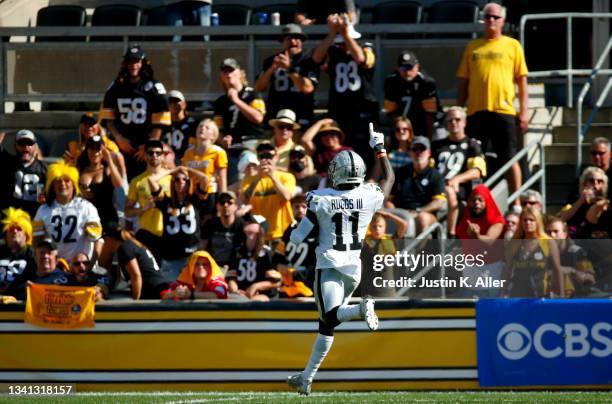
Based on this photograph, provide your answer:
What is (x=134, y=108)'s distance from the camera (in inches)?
659

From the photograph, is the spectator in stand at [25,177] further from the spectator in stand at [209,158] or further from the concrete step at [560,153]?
the concrete step at [560,153]

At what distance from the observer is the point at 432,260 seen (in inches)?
566

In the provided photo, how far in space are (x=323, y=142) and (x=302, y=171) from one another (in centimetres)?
40

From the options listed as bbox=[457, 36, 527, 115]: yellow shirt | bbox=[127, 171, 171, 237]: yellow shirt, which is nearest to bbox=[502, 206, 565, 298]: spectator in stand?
bbox=[457, 36, 527, 115]: yellow shirt

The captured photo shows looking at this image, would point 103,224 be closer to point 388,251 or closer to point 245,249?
point 245,249

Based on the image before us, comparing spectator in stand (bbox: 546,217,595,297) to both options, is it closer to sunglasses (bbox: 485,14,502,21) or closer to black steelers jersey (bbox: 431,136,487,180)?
black steelers jersey (bbox: 431,136,487,180)

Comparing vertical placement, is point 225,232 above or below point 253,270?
A: above

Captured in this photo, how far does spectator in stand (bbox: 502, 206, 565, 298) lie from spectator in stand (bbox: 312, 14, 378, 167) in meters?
2.80

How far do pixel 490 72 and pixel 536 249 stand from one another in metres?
2.85

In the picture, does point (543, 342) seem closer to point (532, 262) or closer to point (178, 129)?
point (532, 262)

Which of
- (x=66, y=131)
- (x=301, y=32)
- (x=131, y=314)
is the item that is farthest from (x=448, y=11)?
(x=131, y=314)

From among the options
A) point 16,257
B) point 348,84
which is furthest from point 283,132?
point 16,257

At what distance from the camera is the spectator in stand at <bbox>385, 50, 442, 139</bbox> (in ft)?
54.1

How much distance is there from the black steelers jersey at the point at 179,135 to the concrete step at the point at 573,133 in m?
4.15
